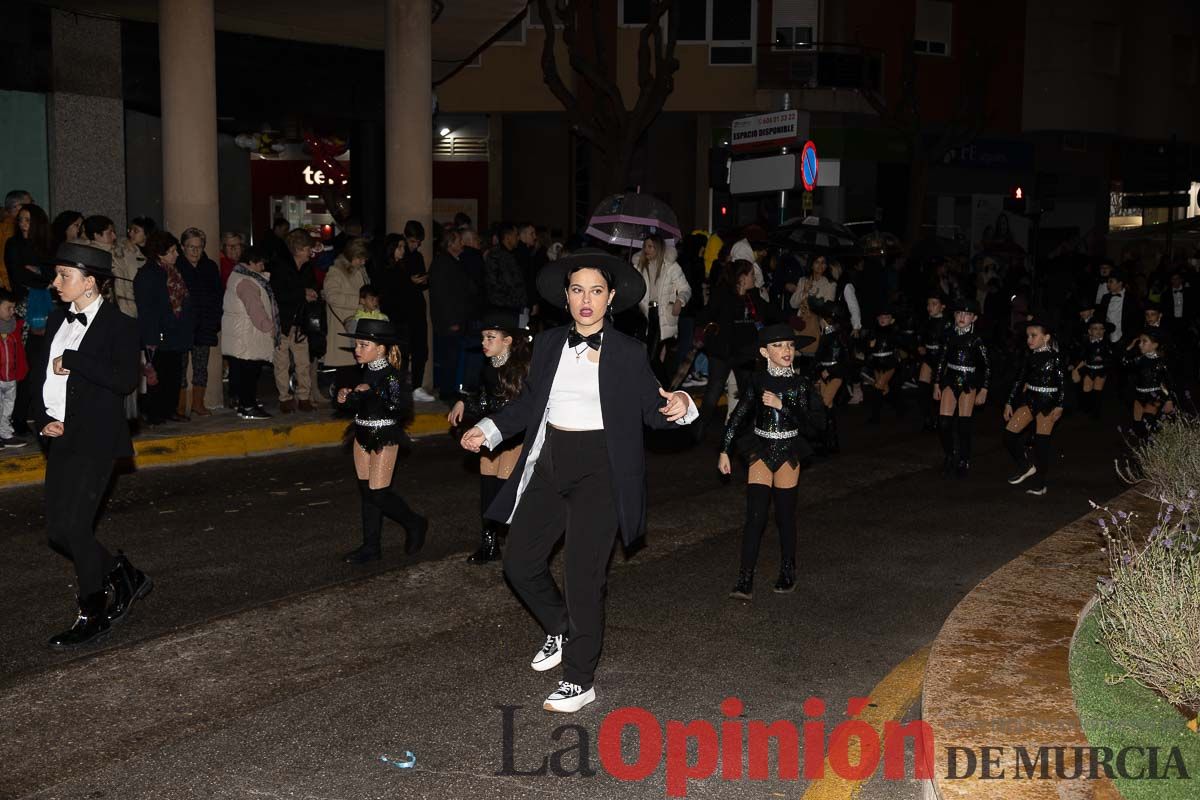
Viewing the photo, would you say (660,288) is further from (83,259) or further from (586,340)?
(586,340)

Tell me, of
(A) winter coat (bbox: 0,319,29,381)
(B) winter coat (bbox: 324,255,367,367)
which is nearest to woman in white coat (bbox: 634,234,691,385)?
(B) winter coat (bbox: 324,255,367,367)

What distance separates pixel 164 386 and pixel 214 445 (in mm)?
1027

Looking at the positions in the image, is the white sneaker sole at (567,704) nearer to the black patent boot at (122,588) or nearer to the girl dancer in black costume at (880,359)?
the black patent boot at (122,588)

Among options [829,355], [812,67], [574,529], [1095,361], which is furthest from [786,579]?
[812,67]

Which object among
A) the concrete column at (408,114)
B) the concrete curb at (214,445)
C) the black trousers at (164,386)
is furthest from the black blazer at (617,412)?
the concrete column at (408,114)

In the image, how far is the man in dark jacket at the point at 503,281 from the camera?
16.5 meters

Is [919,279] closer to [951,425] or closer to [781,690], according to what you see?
[951,425]

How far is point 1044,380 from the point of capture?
458 inches

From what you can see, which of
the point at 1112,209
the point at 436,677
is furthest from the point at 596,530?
the point at 1112,209

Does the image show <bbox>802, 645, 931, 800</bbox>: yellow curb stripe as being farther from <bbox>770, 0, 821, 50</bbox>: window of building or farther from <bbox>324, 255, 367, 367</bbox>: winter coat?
<bbox>770, 0, 821, 50</bbox>: window of building

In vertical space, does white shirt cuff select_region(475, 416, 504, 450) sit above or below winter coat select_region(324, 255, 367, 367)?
below

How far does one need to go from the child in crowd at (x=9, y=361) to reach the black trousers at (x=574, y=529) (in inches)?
281

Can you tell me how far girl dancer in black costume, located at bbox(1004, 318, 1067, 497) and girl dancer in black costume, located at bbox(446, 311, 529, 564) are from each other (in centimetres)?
501

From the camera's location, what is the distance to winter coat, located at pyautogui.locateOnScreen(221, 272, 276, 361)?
14.1 m
